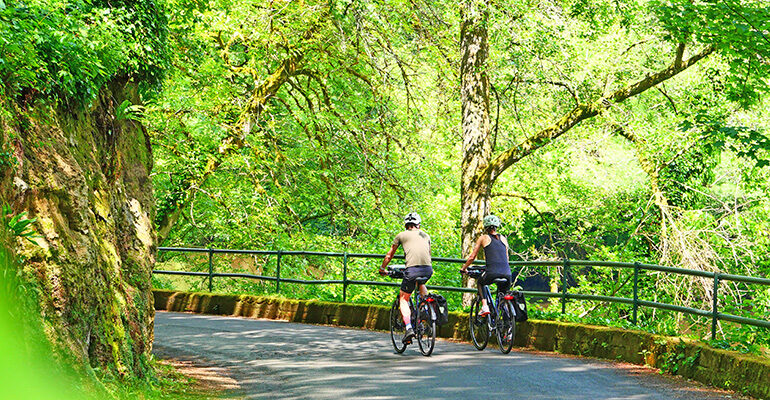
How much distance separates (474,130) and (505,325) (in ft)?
23.5

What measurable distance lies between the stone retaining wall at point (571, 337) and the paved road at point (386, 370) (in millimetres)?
312

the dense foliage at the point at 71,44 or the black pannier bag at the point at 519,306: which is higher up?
the dense foliage at the point at 71,44

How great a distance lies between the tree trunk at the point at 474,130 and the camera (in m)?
18.1

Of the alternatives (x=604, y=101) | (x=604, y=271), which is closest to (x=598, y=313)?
(x=604, y=271)

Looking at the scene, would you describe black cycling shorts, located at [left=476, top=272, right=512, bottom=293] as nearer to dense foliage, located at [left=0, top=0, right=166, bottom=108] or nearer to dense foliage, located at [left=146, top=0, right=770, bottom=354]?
dense foliage, located at [left=146, top=0, right=770, bottom=354]

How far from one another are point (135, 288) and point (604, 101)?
11.2 m

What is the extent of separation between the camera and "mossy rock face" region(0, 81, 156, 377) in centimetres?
664

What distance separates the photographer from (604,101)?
58.7ft

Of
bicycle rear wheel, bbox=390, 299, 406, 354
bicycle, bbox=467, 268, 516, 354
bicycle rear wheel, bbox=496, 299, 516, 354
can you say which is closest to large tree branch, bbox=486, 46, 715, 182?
bicycle, bbox=467, 268, 516, 354

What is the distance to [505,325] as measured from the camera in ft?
41.9

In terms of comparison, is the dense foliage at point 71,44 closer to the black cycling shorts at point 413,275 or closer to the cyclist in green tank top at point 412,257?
the cyclist in green tank top at point 412,257

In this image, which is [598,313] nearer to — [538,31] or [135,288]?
[538,31]

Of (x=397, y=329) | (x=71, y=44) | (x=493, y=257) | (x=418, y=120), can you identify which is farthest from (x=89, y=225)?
(x=418, y=120)

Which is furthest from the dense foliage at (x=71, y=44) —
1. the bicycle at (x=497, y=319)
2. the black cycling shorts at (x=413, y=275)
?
the bicycle at (x=497, y=319)
